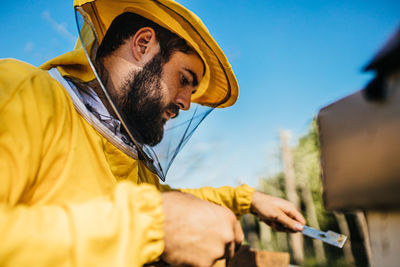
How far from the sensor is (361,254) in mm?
11266

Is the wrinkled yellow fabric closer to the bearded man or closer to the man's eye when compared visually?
the bearded man

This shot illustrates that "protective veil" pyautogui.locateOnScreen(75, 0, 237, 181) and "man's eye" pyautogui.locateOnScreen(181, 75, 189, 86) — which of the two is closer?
"protective veil" pyautogui.locateOnScreen(75, 0, 237, 181)

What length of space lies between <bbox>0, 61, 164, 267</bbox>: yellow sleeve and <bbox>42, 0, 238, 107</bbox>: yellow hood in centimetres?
67

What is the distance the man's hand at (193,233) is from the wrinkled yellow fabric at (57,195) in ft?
0.24

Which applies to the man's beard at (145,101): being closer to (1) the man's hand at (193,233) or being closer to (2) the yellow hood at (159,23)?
(2) the yellow hood at (159,23)

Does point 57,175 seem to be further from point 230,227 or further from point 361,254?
point 361,254

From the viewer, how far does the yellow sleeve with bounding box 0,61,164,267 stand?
59cm

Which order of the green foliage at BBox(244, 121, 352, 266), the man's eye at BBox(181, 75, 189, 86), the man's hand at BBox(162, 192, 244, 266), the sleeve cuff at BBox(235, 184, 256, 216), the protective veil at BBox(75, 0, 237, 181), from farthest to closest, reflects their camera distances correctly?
the green foliage at BBox(244, 121, 352, 266) < the sleeve cuff at BBox(235, 184, 256, 216) < the man's eye at BBox(181, 75, 189, 86) < the protective veil at BBox(75, 0, 237, 181) < the man's hand at BBox(162, 192, 244, 266)

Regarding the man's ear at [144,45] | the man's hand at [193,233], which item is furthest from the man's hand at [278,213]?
the man's ear at [144,45]

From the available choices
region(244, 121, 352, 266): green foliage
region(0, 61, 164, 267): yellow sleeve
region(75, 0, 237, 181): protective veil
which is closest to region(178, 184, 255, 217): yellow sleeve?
region(75, 0, 237, 181): protective veil

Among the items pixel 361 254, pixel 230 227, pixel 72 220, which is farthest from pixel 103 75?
pixel 361 254

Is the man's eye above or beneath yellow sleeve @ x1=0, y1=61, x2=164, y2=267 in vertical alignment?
above

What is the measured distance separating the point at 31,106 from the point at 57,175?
0.27 meters

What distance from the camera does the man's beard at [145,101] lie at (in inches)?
65.2
